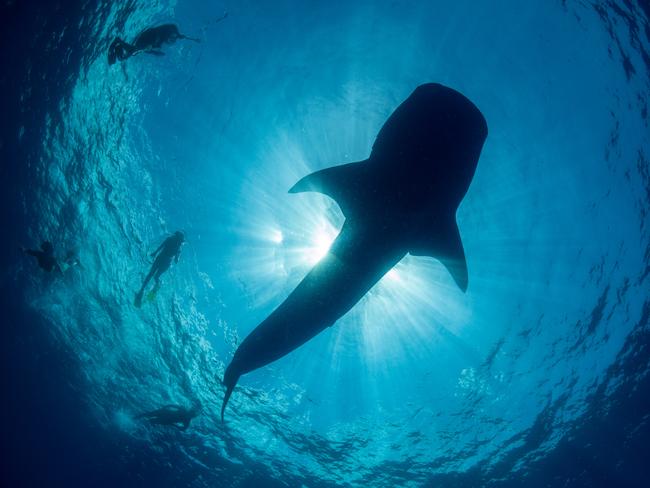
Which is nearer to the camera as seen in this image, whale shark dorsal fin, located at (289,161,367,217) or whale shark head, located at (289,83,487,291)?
whale shark head, located at (289,83,487,291)

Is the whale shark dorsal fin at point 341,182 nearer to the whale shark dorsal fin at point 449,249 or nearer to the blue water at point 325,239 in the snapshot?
the whale shark dorsal fin at point 449,249

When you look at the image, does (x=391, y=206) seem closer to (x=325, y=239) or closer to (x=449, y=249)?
(x=449, y=249)

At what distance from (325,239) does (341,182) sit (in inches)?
249

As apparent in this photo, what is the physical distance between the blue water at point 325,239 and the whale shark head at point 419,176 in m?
5.17

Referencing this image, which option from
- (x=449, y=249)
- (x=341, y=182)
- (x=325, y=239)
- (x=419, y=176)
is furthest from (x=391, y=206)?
(x=325, y=239)

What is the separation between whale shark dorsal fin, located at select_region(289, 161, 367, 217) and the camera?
4195mm

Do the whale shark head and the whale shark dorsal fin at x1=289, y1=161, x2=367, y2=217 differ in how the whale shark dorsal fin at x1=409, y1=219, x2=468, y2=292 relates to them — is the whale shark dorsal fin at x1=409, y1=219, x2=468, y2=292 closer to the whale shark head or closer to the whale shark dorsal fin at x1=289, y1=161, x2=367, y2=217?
the whale shark head

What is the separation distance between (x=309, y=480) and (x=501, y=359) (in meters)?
13.0

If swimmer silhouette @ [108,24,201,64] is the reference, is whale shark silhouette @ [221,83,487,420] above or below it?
below

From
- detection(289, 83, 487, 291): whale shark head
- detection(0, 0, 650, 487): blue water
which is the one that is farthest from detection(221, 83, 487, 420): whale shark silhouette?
detection(0, 0, 650, 487): blue water

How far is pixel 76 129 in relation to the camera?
39.8 feet

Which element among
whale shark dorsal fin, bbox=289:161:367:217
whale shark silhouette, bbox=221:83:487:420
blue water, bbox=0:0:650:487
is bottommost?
whale shark silhouette, bbox=221:83:487:420

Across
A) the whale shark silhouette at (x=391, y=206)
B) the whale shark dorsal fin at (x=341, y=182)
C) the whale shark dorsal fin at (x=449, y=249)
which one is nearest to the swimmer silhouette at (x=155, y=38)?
the whale shark dorsal fin at (x=341, y=182)

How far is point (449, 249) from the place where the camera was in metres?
4.72
